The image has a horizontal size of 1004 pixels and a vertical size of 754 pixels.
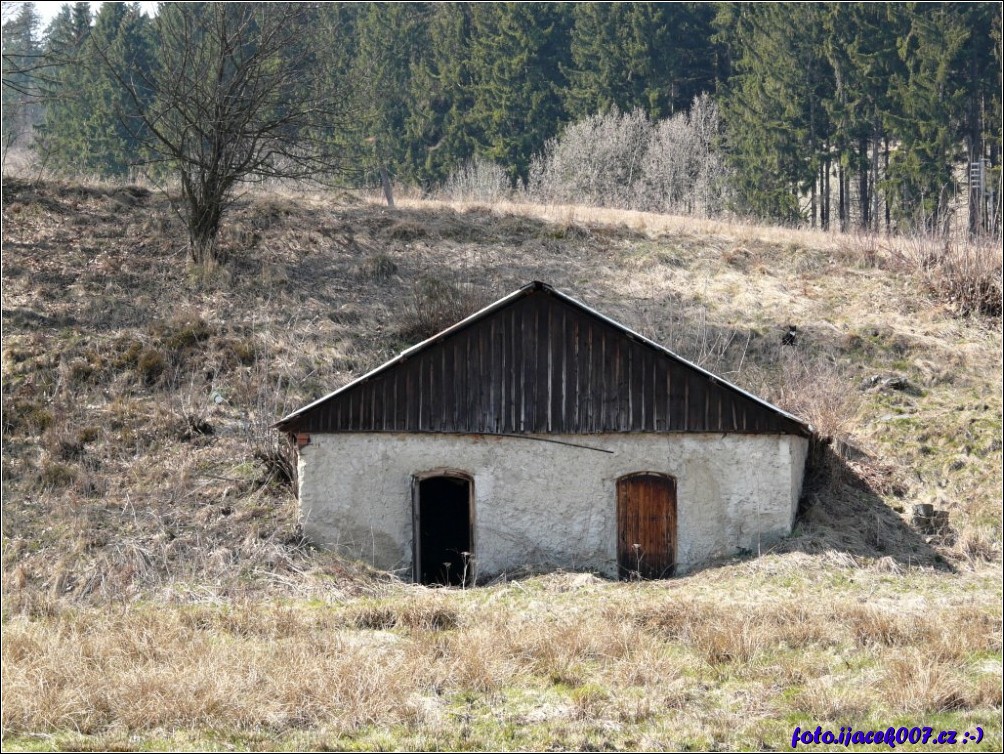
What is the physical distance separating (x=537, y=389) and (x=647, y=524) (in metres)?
2.75

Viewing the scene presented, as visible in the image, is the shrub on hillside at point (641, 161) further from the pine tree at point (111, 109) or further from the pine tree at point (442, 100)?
the pine tree at point (111, 109)

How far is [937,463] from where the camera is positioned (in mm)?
21781

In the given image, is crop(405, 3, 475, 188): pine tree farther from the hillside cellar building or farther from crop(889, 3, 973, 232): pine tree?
the hillside cellar building

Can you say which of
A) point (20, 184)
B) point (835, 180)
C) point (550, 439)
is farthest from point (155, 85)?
point (835, 180)

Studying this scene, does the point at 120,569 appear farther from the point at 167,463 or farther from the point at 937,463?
the point at 937,463

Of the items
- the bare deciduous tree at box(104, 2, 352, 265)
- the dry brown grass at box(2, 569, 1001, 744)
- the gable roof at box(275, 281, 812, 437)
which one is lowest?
the dry brown grass at box(2, 569, 1001, 744)

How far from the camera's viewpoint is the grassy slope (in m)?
11.5

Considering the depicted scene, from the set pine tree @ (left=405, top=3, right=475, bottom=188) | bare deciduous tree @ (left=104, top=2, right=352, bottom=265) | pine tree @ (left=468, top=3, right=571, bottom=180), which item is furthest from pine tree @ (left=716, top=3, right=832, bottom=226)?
bare deciduous tree @ (left=104, top=2, right=352, bottom=265)

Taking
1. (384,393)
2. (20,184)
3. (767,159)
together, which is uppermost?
(767,159)

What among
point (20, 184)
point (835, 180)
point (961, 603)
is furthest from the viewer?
point (835, 180)

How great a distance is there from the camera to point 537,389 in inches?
723

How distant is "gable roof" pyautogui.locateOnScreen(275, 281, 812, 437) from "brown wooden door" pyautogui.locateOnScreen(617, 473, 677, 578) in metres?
0.92

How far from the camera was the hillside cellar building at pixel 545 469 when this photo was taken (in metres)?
18.3

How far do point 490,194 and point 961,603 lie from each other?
2611 cm
